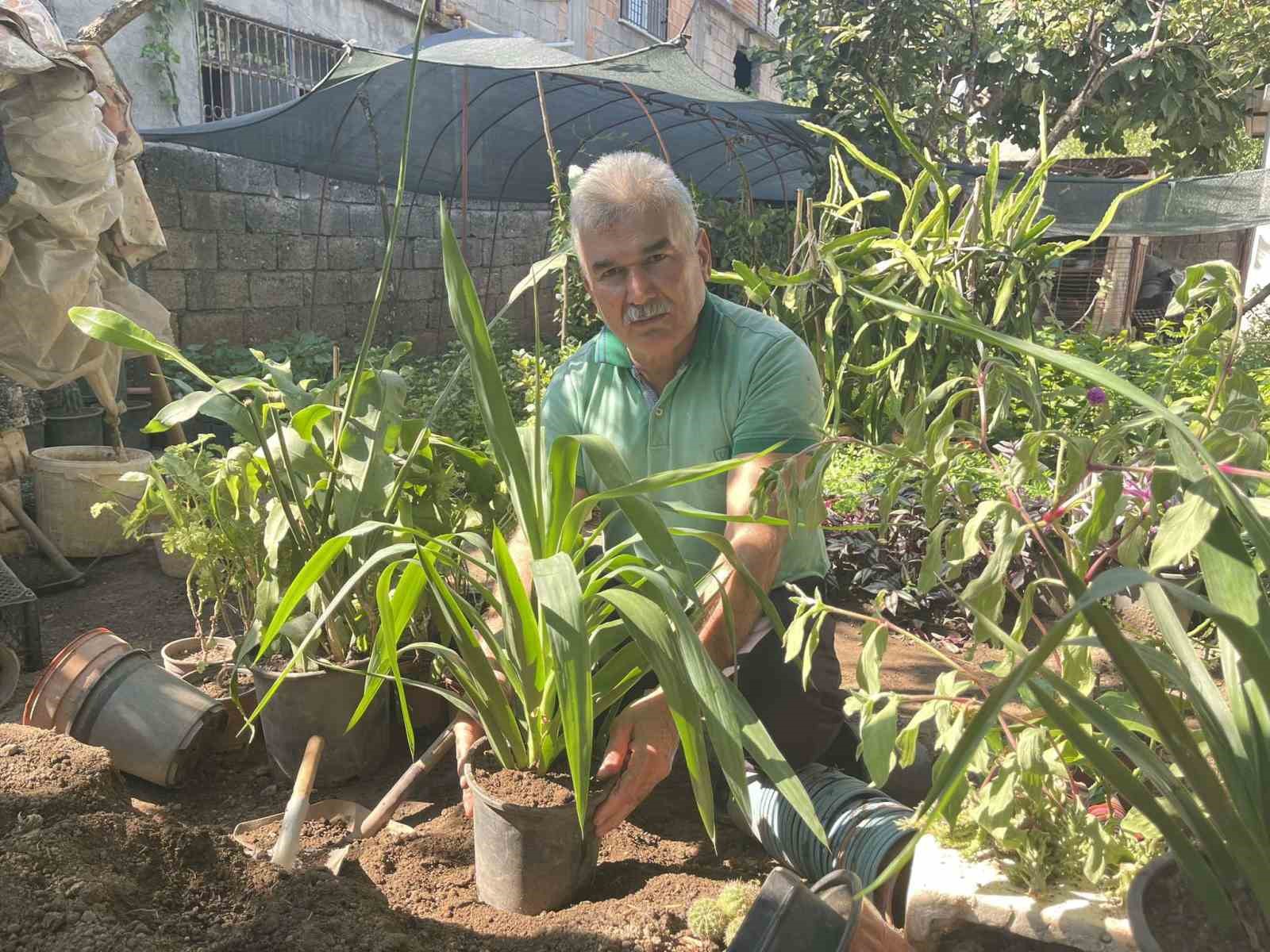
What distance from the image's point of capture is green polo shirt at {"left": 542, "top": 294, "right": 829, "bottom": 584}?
A: 1768mm

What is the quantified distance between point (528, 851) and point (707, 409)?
0.85 m

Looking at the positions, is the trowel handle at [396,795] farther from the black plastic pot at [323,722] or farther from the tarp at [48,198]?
the tarp at [48,198]

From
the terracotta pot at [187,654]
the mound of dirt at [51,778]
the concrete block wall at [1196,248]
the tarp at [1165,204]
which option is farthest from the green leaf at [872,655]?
the concrete block wall at [1196,248]

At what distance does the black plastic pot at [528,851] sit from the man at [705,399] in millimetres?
170

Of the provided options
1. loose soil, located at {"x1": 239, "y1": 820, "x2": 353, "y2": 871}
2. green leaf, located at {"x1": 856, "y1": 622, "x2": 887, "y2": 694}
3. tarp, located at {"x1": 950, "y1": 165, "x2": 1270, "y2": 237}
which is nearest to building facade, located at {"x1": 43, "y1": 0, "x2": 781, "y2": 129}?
tarp, located at {"x1": 950, "y1": 165, "x2": 1270, "y2": 237}

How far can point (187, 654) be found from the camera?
2488 mm

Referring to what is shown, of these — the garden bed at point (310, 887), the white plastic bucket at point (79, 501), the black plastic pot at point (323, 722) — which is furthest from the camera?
the white plastic bucket at point (79, 501)

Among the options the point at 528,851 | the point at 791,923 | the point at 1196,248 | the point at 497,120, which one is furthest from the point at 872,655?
the point at 1196,248

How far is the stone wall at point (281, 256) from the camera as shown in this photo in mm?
6047

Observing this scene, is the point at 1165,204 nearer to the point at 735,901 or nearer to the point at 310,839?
the point at 735,901

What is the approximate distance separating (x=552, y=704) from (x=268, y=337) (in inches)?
233

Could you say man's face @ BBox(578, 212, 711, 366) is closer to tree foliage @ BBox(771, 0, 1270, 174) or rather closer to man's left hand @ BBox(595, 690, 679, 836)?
man's left hand @ BBox(595, 690, 679, 836)

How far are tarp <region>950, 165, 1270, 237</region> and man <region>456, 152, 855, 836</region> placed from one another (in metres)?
4.45

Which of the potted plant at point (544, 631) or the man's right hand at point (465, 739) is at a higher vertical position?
the potted plant at point (544, 631)
